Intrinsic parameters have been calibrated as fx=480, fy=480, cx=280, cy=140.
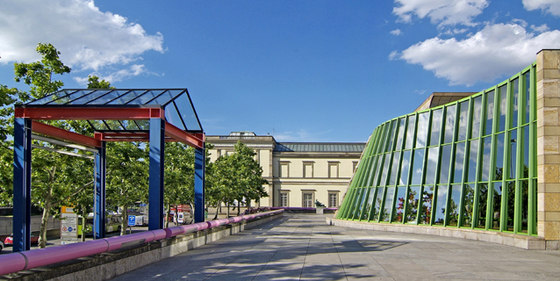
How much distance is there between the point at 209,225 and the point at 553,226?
13560mm

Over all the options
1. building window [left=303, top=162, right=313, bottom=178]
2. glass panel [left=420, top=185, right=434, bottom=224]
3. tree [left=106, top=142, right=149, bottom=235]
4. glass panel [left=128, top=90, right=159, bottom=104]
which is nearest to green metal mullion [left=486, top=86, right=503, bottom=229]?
glass panel [left=420, top=185, right=434, bottom=224]

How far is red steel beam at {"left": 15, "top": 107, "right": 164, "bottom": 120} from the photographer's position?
49.8 ft

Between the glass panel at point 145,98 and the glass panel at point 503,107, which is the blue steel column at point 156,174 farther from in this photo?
the glass panel at point 503,107

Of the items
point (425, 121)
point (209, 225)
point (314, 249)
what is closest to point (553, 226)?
point (314, 249)

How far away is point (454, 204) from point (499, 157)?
374cm

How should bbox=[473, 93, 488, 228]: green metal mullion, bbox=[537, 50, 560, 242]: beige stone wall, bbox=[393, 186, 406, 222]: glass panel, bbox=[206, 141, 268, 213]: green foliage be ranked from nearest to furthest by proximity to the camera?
bbox=[537, 50, 560, 242]: beige stone wall → bbox=[473, 93, 488, 228]: green metal mullion → bbox=[393, 186, 406, 222]: glass panel → bbox=[206, 141, 268, 213]: green foliage

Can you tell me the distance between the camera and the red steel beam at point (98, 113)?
1518cm

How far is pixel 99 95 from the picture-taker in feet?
54.1

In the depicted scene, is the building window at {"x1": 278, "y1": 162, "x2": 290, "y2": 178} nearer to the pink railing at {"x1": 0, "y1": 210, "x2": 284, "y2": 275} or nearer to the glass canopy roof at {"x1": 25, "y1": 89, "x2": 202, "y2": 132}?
the glass canopy roof at {"x1": 25, "y1": 89, "x2": 202, "y2": 132}

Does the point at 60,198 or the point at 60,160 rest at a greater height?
the point at 60,160

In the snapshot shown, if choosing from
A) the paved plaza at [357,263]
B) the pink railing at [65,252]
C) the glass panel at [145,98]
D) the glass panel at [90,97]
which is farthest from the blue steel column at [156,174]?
the glass panel at [90,97]

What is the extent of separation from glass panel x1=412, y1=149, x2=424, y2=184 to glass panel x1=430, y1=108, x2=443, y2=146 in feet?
3.18

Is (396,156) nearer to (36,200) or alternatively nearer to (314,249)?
(314,249)

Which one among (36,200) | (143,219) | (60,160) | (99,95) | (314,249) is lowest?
(143,219)
